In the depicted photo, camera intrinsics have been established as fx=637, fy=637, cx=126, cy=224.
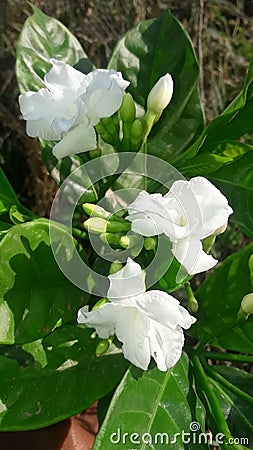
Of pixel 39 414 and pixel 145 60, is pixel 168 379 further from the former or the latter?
pixel 145 60

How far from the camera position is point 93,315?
1.82 ft

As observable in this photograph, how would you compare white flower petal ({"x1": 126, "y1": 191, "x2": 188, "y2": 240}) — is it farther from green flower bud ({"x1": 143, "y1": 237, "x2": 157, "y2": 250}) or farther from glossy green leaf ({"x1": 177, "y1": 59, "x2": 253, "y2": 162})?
glossy green leaf ({"x1": 177, "y1": 59, "x2": 253, "y2": 162})

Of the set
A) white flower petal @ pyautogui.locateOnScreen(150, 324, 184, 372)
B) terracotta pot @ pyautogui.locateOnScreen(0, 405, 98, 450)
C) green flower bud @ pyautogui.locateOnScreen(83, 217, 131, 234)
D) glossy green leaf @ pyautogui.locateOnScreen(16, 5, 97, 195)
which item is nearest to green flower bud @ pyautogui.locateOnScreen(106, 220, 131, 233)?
green flower bud @ pyautogui.locateOnScreen(83, 217, 131, 234)

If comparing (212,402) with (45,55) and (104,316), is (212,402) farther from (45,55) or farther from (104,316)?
(45,55)

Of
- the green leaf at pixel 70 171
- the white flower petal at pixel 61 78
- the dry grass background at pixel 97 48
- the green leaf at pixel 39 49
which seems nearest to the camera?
the white flower petal at pixel 61 78

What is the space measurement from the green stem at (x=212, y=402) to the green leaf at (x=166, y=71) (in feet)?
0.97

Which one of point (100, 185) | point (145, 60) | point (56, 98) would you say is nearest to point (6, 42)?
point (145, 60)

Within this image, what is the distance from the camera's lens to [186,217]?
0.57 m

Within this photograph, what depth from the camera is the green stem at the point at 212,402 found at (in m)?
0.65

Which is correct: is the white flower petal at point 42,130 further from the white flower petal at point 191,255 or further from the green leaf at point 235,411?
the green leaf at point 235,411

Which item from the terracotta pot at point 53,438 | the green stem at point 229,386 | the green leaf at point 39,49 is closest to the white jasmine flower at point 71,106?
the green leaf at point 39,49

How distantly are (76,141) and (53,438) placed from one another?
0.48 m

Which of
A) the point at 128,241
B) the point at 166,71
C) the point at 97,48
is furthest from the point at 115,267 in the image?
the point at 97,48

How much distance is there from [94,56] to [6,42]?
20 cm
